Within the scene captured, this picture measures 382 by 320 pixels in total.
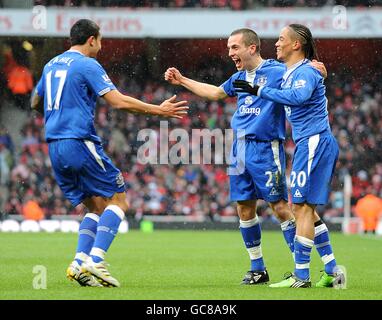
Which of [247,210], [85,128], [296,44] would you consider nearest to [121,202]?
[85,128]

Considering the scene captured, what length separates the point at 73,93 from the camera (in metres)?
7.67

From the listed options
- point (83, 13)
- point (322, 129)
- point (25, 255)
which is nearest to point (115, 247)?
point (25, 255)

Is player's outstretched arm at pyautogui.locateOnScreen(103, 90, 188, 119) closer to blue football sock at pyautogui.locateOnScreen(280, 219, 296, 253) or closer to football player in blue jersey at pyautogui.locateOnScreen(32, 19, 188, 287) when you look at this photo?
football player in blue jersey at pyautogui.locateOnScreen(32, 19, 188, 287)

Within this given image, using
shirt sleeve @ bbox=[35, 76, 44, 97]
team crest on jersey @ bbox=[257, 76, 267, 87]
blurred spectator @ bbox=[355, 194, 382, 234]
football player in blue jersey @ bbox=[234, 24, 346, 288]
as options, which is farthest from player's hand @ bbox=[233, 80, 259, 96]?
blurred spectator @ bbox=[355, 194, 382, 234]

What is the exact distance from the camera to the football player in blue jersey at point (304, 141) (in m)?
7.68

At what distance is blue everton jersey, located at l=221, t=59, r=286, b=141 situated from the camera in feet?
27.5

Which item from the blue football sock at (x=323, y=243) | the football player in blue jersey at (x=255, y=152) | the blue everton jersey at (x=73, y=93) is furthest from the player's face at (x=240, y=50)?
the blue football sock at (x=323, y=243)

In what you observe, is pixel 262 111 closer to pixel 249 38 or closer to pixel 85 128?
pixel 249 38

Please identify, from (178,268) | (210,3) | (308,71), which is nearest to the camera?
(308,71)

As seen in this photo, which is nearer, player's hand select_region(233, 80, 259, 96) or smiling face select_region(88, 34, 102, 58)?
player's hand select_region(233, 80, 259, 96)

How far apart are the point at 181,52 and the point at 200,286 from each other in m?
21.6

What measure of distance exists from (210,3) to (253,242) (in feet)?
60.7

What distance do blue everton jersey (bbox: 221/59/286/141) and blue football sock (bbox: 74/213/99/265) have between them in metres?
1.58
